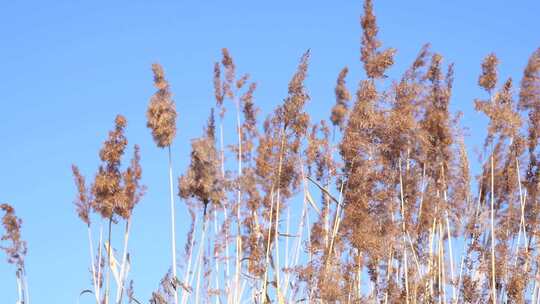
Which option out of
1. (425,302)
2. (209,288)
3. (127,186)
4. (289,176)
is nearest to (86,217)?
(127,186)

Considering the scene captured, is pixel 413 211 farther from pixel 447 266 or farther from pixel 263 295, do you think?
pixel 263 295

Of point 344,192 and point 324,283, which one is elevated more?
point 344,192

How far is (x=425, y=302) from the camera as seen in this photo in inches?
293

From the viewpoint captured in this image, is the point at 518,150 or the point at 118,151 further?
the point at 518,150

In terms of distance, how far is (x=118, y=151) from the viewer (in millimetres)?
6922

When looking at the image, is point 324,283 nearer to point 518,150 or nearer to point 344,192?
point 344,192

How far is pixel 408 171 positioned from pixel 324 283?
1.49 metres

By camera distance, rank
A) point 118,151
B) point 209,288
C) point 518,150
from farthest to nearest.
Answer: point 518,150 → point 209,288 → point 118,151

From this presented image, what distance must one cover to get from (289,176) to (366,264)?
1.06 meters

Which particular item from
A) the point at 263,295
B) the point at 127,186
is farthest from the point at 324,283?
the point at 127,186

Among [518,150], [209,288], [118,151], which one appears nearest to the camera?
[118,151]

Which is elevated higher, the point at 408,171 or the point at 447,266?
the point at 408,171

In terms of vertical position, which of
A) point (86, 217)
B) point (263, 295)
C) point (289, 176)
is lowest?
point (263, 295)

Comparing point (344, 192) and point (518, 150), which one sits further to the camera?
point (518, 150)
